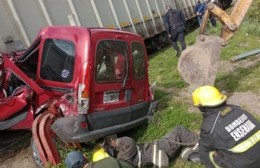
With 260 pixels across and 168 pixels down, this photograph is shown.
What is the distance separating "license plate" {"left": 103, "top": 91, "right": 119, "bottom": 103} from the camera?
6617mm

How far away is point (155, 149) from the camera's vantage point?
20.4 feet

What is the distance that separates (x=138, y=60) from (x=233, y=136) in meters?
3.21

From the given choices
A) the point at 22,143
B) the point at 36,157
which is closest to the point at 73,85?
the point at 36,157

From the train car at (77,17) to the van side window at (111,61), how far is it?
2.73 m

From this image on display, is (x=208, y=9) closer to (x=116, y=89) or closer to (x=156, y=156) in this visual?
(x=116, y=89)

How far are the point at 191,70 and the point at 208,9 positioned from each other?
101 cm

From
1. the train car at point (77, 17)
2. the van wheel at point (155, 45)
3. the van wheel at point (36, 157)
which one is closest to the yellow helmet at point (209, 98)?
Answer: the van wheel at point (36, 157)

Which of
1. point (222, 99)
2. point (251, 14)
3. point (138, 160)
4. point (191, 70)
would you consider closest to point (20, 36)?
point (191, 70)

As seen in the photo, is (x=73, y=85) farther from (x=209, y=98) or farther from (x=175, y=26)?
(x=175, y=26)

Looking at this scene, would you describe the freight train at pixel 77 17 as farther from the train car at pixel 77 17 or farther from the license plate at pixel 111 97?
the license plate at pixel 111 97

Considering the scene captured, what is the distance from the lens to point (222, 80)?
32.3 feet

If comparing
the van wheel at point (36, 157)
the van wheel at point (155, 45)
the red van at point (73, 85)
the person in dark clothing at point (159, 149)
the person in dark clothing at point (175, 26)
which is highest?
the red van at point (73, 85)

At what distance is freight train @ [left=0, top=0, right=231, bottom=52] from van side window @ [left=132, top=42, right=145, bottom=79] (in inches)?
103

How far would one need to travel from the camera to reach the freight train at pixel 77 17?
8820 mm
